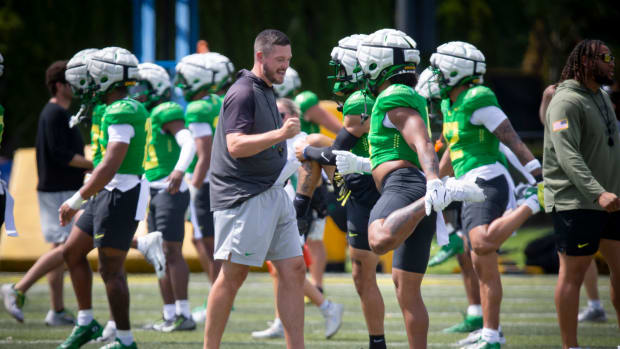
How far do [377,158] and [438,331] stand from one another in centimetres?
291

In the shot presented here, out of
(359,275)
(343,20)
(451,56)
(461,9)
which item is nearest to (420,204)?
(359,275)

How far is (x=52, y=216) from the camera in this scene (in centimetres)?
932

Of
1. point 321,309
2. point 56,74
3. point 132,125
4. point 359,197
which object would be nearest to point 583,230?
point 359,197

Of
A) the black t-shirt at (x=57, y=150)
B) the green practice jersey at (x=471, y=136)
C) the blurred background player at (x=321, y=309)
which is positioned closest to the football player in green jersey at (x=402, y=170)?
the green practice jersey at (x=471, y=136)

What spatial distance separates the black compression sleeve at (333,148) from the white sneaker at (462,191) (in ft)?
4.53

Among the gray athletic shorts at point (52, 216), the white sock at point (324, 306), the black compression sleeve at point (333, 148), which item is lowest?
the white sock at point (324, 306)

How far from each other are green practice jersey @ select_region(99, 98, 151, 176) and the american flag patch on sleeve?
3.07 m

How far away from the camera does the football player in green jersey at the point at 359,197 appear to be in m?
6.61

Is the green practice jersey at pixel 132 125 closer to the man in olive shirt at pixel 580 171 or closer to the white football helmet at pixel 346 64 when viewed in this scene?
the white football helmet at pixel 346 64

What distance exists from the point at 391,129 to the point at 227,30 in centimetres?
1864

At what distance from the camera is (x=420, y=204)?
5660mm

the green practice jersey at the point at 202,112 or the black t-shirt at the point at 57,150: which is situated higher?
the green practice jersey at the point at 202,112

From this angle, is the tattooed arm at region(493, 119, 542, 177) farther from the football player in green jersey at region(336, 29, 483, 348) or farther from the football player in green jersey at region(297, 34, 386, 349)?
the football player in green jersey at region(336, 29, 483, 348)

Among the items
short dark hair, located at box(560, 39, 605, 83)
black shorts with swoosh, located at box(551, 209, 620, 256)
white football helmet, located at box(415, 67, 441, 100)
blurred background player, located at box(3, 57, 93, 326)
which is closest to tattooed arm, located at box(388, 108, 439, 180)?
black shorts with swoosh, located at box(551, 209, 620, 256)
